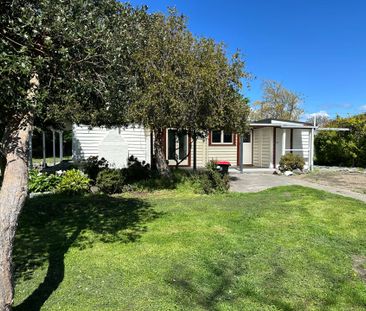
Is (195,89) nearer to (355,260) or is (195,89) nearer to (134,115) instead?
(134,115)

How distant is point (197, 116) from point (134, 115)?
170 centimetres

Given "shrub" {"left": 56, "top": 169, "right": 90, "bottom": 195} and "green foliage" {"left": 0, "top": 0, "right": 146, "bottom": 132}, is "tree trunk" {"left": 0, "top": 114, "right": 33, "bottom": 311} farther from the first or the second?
"shrub" {"left": 56, "top": 169, "right": 90, "bottom": 195}

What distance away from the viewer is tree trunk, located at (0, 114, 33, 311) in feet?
9.29

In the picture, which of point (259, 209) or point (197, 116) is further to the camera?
point (197, 116)

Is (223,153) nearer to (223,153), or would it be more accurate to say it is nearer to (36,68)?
(223,153)

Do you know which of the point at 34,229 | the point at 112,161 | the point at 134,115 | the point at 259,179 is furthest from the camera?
the point at 112,161

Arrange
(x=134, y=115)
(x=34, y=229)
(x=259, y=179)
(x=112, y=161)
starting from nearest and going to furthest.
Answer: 1. (x=34, y=229)
2. (x=134, y=115)
3. (x=259, y=179)
4. (x=112, y=161)

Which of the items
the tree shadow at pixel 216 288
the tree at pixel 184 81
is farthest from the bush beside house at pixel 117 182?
the tree shadow at pixel 216 288

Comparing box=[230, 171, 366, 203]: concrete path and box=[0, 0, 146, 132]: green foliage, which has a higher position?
box=[0, 0, 146, 132]: green foliage

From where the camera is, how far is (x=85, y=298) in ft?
11.8

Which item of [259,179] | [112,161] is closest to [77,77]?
[259,179]

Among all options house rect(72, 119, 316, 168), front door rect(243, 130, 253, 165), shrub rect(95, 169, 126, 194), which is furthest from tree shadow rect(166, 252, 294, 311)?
front door rect(243, 130, 253, 165)

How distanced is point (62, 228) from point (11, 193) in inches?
142

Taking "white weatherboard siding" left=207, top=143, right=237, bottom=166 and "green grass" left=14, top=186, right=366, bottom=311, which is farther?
"white weatherboard siding" left=207, top=143, right=237, bottom=166
